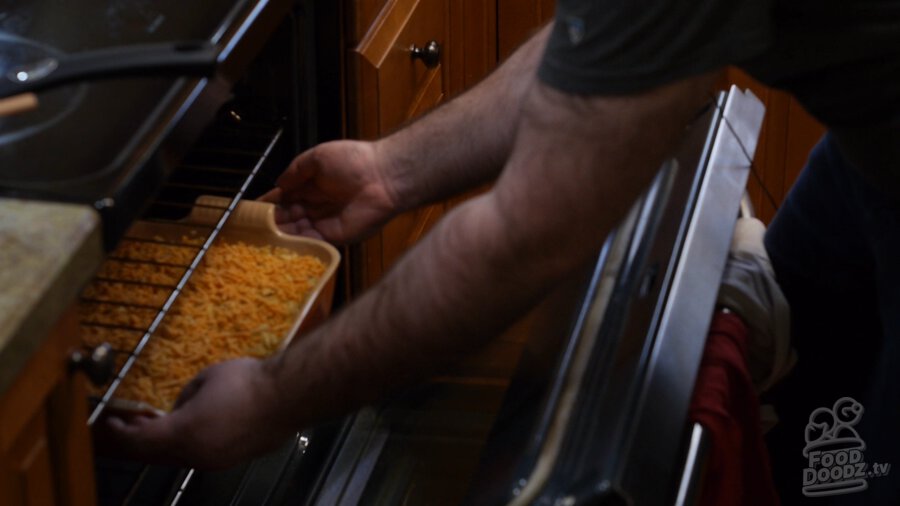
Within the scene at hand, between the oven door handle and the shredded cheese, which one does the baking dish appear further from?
the oven door handle

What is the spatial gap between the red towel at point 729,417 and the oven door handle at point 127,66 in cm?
40

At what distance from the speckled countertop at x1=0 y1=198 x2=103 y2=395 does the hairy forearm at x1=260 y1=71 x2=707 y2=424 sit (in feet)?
0.62

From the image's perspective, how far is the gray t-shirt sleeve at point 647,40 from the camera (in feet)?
2.47

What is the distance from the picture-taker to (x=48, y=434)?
772mm

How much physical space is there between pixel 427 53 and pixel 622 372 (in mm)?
756

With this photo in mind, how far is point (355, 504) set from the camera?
1088mm

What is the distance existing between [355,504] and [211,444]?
0.24 meters

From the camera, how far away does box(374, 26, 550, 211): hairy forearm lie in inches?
43.4

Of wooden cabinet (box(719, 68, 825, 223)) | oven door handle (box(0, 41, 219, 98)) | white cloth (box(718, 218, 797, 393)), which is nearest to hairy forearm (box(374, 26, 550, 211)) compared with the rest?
white cloth (box(718, 218, 797, 393))

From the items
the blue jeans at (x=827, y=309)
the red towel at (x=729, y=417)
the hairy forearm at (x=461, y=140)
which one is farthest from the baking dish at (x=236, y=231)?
the blue jeans at (x=827, y=309)

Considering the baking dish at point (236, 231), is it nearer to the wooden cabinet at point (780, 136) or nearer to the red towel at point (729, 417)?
the red towel at point (729, 417)

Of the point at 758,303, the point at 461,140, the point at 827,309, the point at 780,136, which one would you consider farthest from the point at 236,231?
the point at 780,136

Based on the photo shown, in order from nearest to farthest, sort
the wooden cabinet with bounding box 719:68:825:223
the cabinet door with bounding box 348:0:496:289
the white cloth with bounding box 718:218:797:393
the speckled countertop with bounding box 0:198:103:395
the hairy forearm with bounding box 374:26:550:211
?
1. the speckled countertop with bounding box 0:198:103:395
2. the white cloth with bounding box 718:218:797:393
3. the hairy forearm with bounding box 374:26:550:211
4. the cabinet door with bounding box 348:0:496:289
5. the wooden cabinet with bounding box 719:68:825:223

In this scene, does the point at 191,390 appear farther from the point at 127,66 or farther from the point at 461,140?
the point at 461,140
